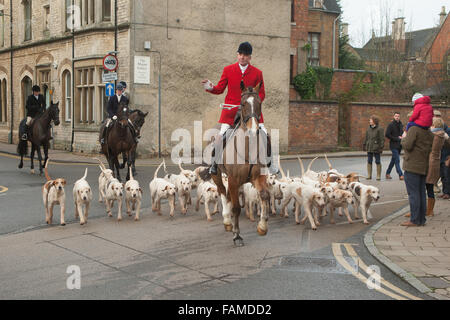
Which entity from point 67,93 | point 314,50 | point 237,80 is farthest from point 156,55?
point 314,50

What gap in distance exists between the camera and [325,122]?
2898 cm

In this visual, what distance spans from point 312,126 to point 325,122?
830 millimetres

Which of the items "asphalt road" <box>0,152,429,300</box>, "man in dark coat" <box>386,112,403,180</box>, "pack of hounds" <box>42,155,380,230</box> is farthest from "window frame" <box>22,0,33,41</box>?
"pack of hounds" <box>42,155,380,230</box>

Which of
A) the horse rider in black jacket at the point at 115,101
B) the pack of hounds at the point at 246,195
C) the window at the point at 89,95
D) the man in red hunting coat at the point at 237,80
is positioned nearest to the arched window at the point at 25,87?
the window at the point at 89,95

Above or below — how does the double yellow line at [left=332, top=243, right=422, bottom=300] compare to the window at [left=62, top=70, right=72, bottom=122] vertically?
below

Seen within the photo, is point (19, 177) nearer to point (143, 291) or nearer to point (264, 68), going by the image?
point (143, 291)

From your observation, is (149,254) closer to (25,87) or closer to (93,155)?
(93,155)

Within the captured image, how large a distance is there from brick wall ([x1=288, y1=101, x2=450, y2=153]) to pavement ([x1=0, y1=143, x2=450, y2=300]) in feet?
59.8

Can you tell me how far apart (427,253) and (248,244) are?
8.50 ft

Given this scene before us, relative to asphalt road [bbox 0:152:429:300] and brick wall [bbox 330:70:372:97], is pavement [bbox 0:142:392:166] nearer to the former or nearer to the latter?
brick wall [bbox 330:70:372:97]

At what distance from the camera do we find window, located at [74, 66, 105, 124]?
2505 centimetres

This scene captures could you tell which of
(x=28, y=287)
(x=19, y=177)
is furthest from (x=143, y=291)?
(x=19, y=177)

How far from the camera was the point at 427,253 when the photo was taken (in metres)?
7.60

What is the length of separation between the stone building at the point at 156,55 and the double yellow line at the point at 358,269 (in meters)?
16.7
